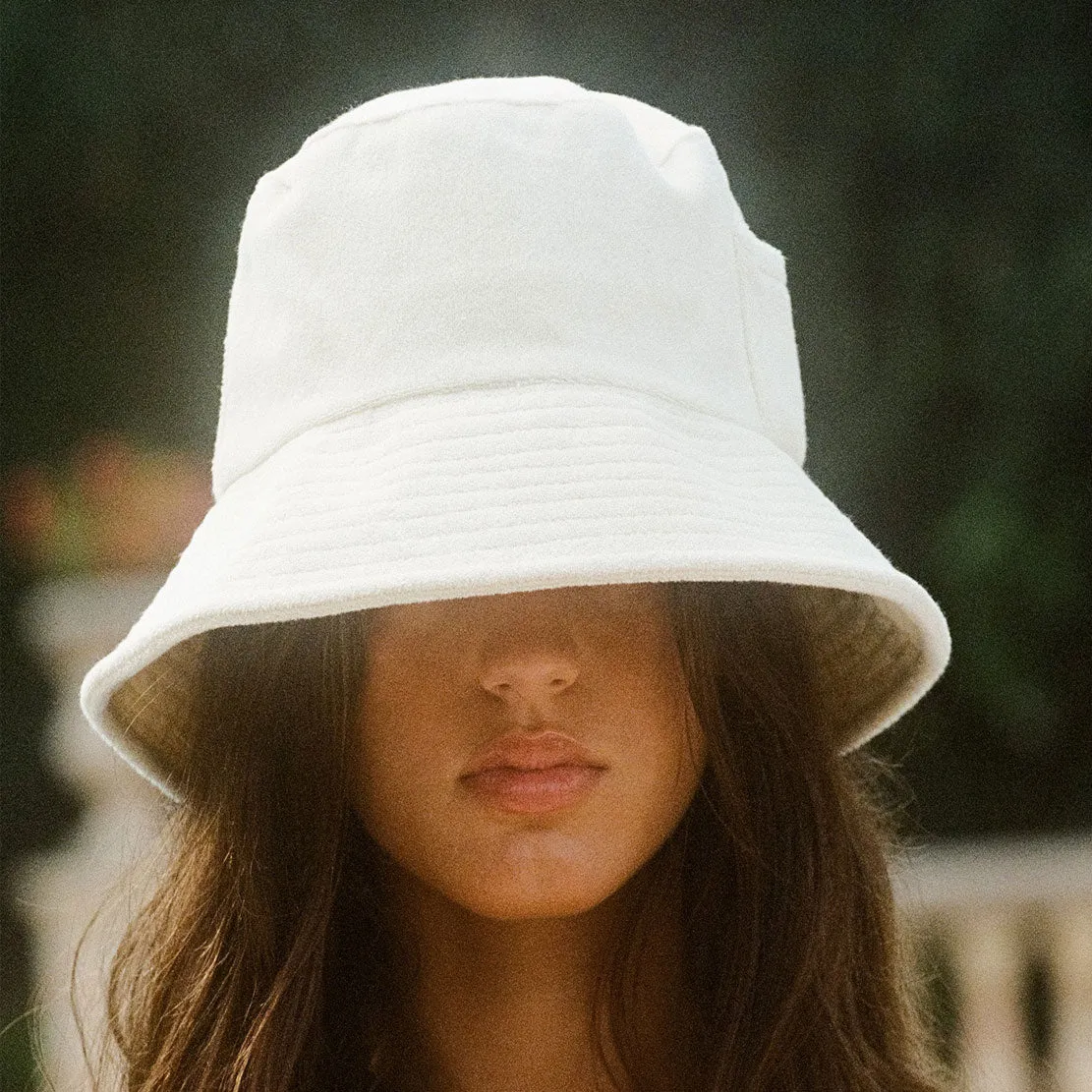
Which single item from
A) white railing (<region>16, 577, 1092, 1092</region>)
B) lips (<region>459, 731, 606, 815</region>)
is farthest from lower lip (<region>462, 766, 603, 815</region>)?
white railing (<region>16, 577, 1092, 1092</region>)

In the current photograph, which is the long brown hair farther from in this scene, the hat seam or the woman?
the hat seam

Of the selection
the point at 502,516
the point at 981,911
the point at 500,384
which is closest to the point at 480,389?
the point at 500,384

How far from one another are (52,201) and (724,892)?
2.87 m

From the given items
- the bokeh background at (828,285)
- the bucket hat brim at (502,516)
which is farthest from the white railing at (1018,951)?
the bucket hat brim at (502,516)

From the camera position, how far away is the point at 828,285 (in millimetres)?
3764

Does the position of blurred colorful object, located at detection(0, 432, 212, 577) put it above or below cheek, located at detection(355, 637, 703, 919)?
above

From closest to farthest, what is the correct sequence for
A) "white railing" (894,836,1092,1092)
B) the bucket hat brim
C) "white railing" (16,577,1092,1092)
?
the bucket hat brim < "white railing" (16,577,1092,1092) < "white railing" (894,836,1092,1092)

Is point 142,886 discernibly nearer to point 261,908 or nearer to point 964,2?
point 261,908

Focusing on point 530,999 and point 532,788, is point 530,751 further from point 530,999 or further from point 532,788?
point 530,999

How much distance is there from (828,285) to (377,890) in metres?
2.58

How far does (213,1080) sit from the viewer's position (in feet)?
4.48

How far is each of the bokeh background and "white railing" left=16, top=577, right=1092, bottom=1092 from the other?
246 millimetres

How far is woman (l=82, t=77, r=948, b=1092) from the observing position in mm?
1138

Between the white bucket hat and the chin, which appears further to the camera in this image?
the chin
